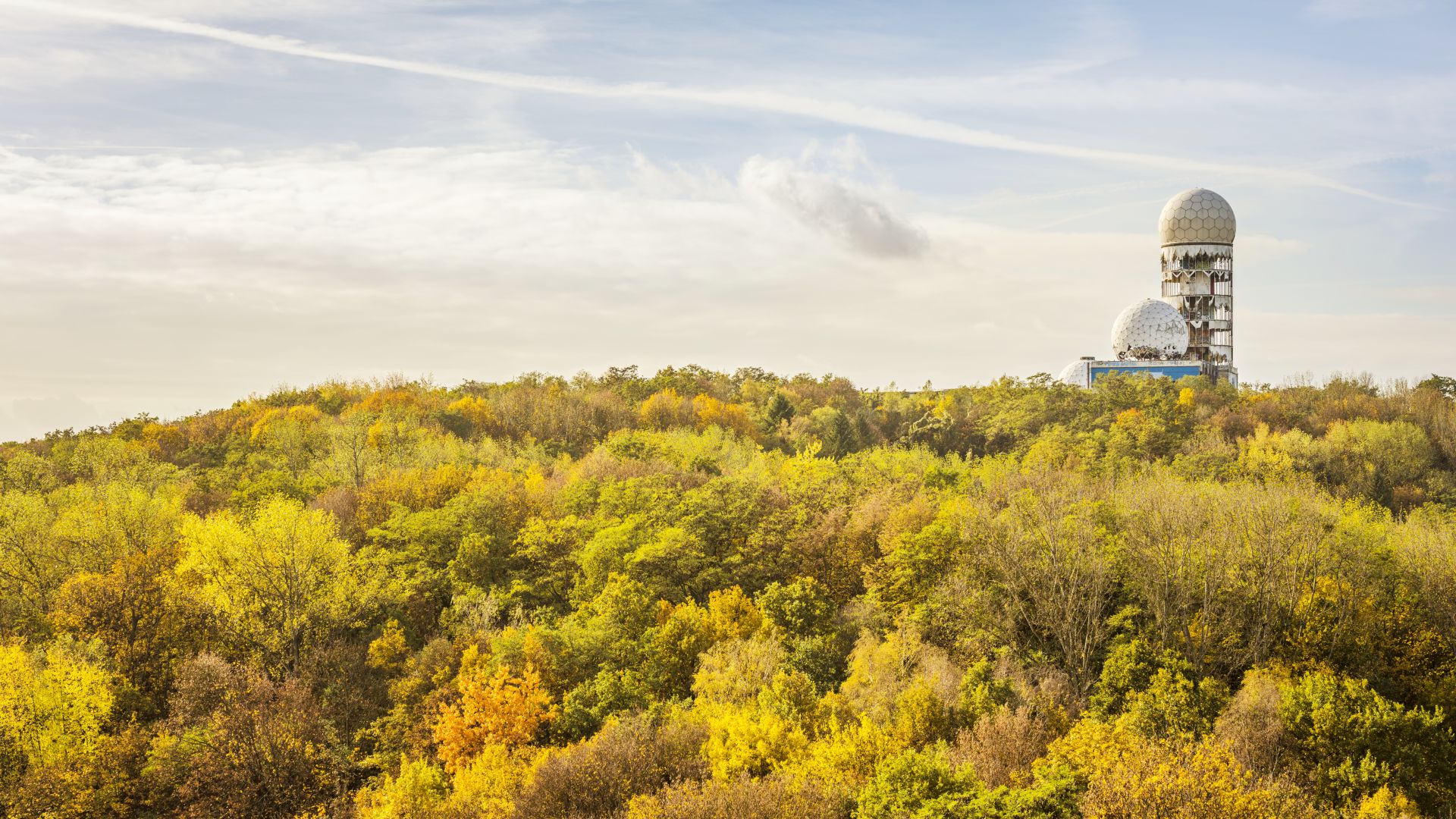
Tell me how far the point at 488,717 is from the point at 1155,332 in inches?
3214

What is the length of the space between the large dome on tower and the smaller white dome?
25.8 ft

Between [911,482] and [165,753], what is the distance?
37.9 m

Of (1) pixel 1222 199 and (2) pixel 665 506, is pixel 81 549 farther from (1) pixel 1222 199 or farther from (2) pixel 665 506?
(1) pixel 1222 199

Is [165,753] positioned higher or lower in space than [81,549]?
lower

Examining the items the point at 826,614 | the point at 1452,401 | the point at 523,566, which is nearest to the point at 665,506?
the point at 523,566

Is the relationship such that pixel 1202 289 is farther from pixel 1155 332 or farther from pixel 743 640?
pixel 743 640

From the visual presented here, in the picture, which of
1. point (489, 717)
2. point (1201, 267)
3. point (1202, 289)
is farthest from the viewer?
point (1202, 289)

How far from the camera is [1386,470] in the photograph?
227ft

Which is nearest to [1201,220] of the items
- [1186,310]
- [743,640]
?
[1186,310]

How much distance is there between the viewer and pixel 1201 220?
106 meters

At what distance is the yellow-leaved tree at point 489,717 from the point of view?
135 feet

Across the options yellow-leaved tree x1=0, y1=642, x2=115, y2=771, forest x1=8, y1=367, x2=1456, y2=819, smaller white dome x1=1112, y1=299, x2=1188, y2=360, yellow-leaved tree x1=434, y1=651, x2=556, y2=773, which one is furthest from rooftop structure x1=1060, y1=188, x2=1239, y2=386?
yellow-leaved tree x1=0, y1=642, x2=115, y2=771

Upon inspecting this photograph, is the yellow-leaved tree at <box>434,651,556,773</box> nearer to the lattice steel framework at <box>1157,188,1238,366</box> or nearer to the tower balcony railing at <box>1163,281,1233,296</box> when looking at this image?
the lattice steel framework at <box>1157,188,1238,366</box>

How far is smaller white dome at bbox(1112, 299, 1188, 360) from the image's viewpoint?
102438 mm
